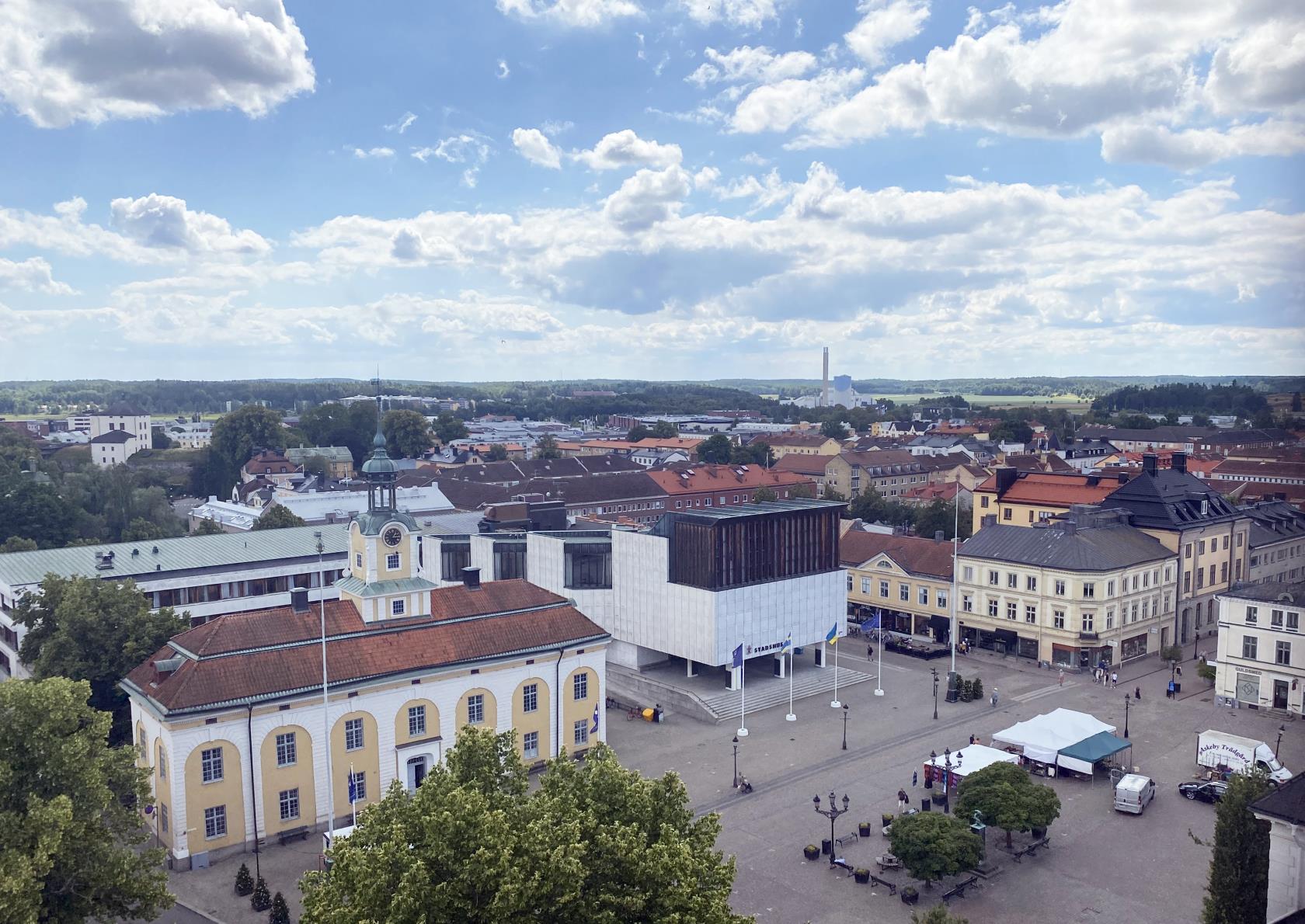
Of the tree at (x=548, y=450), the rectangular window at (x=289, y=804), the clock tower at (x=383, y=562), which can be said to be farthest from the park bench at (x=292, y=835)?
the tree at (x=548, y=450)

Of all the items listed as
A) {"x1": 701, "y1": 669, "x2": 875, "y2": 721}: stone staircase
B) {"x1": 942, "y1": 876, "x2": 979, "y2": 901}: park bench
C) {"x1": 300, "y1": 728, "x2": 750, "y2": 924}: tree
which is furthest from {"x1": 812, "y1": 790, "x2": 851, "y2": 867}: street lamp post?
{"x1": 701, "y1": 669, "x2": 875, "y2": 721}: stone staircase

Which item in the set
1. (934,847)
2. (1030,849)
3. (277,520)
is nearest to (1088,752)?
(1030,849)

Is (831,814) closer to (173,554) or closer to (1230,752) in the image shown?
(1230,752)

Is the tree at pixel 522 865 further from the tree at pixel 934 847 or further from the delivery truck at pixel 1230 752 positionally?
the delivery truck at pixel 1230 752

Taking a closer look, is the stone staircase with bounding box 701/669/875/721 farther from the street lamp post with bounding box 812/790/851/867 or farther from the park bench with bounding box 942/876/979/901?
the park bench with bounding box 942/876/979/901

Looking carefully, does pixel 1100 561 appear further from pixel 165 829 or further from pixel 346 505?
pixel 346 505

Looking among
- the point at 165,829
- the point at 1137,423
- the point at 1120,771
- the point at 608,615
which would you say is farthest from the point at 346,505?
the point at 1137,423
